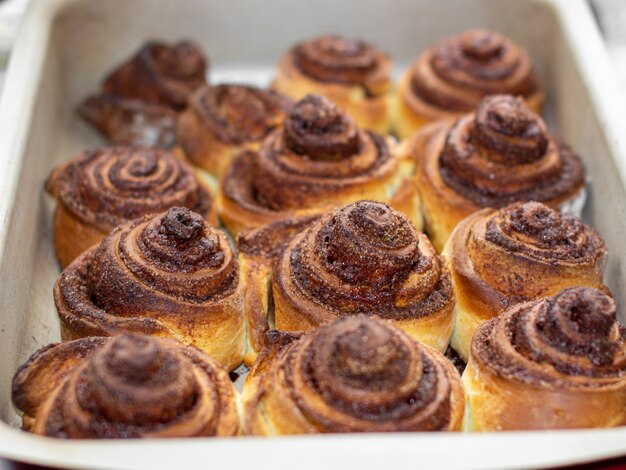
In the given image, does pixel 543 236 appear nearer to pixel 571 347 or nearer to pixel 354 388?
pixel 571 347

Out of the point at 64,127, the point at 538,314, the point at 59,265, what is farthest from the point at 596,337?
the point at 64,127

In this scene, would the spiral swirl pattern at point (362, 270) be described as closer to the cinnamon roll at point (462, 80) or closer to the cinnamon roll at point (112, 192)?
the cinnamon roll at point (112, 192)

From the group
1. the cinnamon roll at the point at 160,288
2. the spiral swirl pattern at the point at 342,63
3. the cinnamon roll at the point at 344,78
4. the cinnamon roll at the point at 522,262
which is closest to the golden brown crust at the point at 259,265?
the cinnamon roll at the point at 160,288

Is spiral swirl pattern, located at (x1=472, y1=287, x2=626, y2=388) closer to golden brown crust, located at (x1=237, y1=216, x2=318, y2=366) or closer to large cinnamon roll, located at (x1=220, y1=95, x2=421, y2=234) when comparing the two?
golden brown crust, located at (x1=237, y1=216, x2=318, y2=366)

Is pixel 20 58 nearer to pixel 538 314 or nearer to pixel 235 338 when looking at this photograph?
pixel 235 338

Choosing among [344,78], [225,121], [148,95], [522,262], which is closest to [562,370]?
[522,262]

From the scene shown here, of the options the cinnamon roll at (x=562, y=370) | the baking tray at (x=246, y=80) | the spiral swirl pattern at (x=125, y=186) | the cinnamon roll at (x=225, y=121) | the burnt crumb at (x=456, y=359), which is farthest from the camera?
the cinnamon roll at (x=225, y=121)

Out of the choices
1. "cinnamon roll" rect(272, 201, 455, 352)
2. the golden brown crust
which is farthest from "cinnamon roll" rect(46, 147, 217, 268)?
"cinnamon roll" rect(272, 201, 455, 352)
